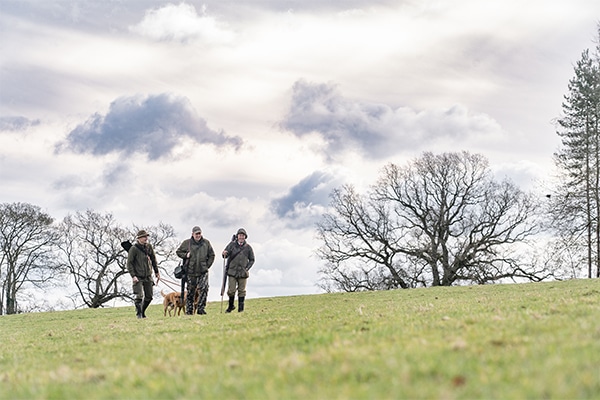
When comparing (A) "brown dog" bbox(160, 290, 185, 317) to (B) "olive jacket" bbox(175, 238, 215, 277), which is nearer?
(B) "olive jacket" bbox(175, 238, 215, 277)

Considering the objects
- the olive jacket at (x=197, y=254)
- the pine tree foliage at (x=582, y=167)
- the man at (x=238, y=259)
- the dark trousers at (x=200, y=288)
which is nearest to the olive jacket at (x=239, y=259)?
the man at (x=238, y=259)

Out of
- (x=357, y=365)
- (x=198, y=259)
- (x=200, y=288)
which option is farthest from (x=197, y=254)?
(x=357, y=365)

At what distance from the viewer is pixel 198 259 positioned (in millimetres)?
21891

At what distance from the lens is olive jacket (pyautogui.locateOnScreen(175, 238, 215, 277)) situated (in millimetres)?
21781

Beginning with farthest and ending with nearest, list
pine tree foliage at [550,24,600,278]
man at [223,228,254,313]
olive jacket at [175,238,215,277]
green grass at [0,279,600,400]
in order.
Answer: pine tree foliage at [550,24,600,278] < olive jacket at [175,238,215,277] < man at [223,228,254,313] < green grass at [0,279,600,400]

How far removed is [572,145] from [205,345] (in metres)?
47.5

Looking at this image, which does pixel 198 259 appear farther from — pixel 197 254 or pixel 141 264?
pixel 141 264

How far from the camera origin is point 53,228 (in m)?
55.7

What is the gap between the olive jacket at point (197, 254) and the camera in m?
21.8

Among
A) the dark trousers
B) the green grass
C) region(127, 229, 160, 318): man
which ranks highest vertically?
region(127, 229, 160, 318): man

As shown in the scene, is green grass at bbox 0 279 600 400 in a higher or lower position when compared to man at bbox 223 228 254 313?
lower

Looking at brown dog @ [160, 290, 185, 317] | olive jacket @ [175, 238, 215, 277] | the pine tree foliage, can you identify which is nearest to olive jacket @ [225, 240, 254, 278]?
olive jacket @ [175, 238, 215, 277]

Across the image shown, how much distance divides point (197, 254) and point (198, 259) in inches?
7.9

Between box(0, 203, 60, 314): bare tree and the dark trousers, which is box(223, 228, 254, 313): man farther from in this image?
box(0, 203, 60, 314): bare tree
